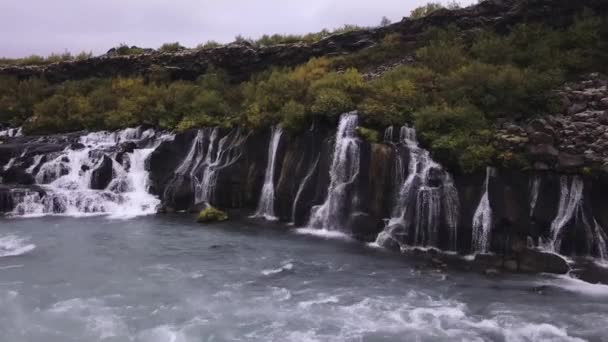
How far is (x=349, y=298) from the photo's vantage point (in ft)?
51.3

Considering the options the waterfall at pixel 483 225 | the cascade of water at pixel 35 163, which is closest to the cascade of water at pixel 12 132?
the cascade of water at pixel 35 163

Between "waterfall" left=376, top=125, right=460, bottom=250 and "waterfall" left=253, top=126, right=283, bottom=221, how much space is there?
6.88 metres

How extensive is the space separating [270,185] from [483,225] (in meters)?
11.1

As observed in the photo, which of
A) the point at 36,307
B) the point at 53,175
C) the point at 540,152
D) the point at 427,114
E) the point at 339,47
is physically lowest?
the point at 36,307

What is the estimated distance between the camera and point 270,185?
26.8 meters

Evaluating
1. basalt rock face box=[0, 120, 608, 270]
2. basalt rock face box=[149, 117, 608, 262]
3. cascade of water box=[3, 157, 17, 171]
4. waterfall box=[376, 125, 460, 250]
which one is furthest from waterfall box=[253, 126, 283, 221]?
cascade of water box=[3, 157, 17, 171]

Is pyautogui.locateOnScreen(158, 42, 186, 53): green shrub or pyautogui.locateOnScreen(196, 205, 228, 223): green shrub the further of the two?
pyautogui.locateOnScreen(158, 42, 186, 53): green shrub

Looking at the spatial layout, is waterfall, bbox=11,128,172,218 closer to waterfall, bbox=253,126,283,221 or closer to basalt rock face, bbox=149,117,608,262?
basalt rock face, bbox=149,117,608,262

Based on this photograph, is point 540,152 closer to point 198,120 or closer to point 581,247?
point 581,247

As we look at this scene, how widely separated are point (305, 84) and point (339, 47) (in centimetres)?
886

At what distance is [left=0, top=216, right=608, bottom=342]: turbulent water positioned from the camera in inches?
527

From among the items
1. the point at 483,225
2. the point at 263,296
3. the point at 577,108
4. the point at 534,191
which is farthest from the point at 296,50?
the point at 263,296

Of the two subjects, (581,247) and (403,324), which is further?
(581,247)

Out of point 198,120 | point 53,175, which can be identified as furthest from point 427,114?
point 53,175
